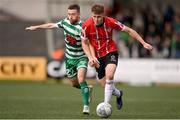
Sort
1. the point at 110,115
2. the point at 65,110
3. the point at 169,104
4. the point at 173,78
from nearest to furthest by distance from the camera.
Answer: the point at 110,115 → the point at 65,110 → the point at 169,104 → the point at 173,78

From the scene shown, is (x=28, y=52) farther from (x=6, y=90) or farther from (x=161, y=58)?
(x=6, y=90)

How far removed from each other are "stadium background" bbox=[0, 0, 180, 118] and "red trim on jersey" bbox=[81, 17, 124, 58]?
12.2ft

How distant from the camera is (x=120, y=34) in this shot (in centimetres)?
3222

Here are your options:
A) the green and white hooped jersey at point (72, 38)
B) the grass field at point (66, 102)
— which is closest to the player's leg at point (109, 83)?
the grass field at point (66, 102)

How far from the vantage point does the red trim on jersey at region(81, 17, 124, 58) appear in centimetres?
1530

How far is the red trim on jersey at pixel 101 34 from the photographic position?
50.2 ft

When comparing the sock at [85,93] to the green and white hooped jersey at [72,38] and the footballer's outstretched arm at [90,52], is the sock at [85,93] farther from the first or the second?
the green and white hooped jersey at [72,38]

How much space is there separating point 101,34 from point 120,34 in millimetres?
16886

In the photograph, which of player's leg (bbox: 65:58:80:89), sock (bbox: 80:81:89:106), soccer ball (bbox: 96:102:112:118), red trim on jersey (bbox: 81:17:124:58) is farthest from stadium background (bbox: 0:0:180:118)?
soccer ball (bbox: 96:102:112:118)

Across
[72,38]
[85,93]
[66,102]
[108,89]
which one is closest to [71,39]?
[72,38]

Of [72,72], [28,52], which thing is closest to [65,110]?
[72,72]

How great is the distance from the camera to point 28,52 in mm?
33531

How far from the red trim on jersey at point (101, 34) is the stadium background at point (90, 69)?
372 cm

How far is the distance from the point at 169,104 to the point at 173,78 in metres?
9.80
